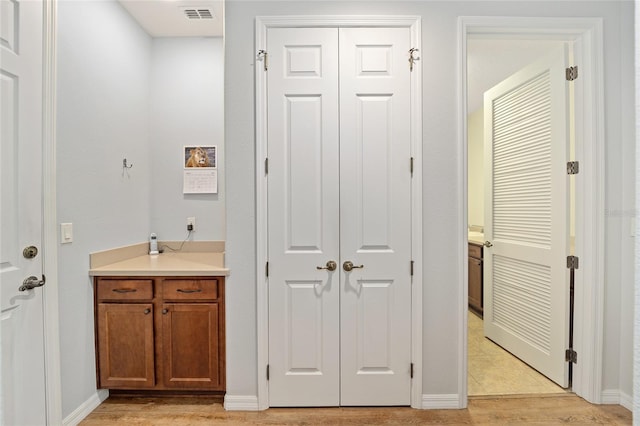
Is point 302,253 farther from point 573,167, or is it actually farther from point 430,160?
point 573,167

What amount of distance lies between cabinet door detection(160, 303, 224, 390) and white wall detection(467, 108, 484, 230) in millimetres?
4150

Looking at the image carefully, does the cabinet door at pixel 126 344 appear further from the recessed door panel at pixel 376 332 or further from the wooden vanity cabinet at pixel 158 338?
the recessed door panel at pixel 376 332

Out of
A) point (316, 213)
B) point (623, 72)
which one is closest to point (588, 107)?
point (623, 72)

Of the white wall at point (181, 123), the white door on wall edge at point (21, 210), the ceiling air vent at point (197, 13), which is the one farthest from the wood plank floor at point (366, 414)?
the ceiling air vent at point (197, 13)

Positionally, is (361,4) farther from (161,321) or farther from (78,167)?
(161,321)

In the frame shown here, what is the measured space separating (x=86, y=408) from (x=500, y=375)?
3014mm

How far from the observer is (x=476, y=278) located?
13.3ft

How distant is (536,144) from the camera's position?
106 inches

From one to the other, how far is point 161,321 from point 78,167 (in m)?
1.16

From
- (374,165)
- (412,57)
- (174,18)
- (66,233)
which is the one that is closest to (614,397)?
(374,165)

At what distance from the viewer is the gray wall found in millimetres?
2080

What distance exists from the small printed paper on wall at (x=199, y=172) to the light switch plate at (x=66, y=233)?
3.45 ft

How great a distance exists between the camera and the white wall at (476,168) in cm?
491

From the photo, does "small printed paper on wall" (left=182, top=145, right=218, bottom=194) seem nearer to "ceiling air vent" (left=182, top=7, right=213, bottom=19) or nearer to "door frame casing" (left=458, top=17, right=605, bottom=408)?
"ceiling air vent" (left=182, top=7, right=213, bottom=19)
